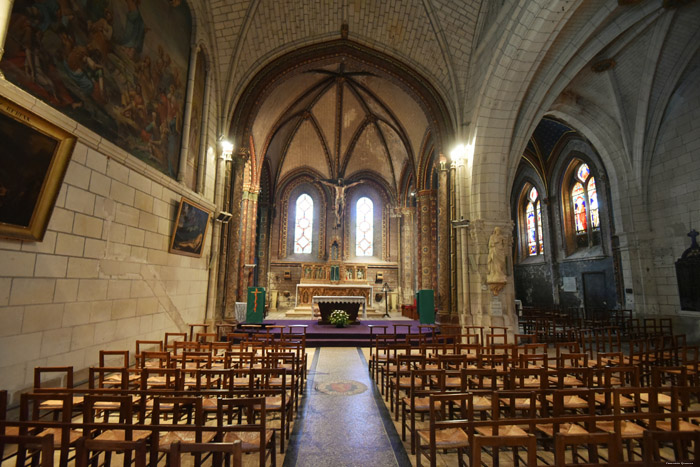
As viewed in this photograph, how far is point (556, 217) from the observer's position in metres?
16.9

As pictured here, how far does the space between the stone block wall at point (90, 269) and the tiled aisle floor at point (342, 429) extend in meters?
3.12

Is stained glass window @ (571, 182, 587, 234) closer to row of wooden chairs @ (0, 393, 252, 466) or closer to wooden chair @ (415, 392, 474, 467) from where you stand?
wooden chair @ (415, 392, 474, 467)

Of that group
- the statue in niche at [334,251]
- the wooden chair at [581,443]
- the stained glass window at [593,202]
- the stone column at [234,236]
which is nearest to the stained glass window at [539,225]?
the stained glass window at [593,202]

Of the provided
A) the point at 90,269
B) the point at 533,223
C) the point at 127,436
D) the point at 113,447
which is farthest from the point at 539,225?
the point at 113,447

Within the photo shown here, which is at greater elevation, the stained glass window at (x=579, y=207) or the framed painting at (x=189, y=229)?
the stained glass window at (x=579, y=207)

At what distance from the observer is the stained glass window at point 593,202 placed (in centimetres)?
1500

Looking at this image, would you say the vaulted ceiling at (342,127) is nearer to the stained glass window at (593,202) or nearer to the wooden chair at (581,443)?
the stained glass window at (593,202)

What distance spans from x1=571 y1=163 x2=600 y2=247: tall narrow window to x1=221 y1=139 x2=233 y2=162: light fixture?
14.5m

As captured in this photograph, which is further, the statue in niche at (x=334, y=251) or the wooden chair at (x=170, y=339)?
the statue in niche at (x=334, y=251)

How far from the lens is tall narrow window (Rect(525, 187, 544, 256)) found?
61.0 feet

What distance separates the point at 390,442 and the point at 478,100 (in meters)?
9.16

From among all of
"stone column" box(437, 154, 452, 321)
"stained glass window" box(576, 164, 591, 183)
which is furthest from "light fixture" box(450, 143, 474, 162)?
"stained glass window" box(576, 164, 591, 183)

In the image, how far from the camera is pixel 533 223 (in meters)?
19.2

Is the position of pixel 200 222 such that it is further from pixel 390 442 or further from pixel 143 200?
pixel 390 442
